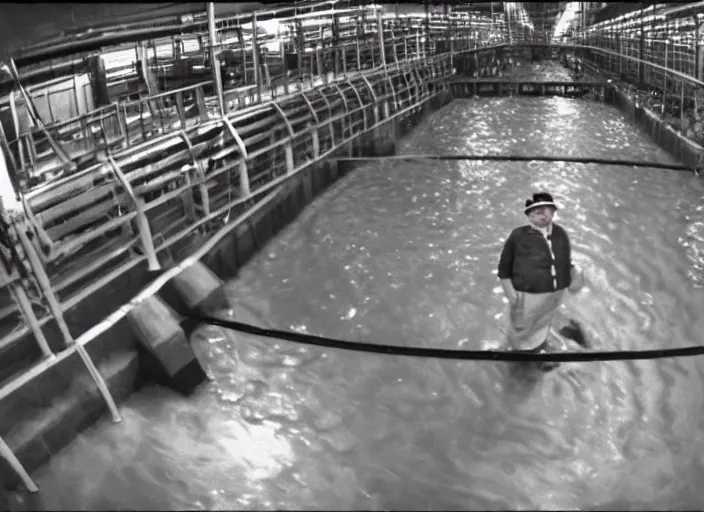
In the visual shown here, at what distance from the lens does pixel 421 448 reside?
3.87 metres

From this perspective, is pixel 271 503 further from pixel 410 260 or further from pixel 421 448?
pixel 410 260

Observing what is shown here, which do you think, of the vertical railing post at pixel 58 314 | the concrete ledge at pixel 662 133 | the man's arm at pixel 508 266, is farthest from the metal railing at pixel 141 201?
the concrete ledge at pixel 662 133

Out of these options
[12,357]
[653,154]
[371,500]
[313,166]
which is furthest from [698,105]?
[12,357]

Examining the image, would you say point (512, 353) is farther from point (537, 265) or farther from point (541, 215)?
point (541, 215)

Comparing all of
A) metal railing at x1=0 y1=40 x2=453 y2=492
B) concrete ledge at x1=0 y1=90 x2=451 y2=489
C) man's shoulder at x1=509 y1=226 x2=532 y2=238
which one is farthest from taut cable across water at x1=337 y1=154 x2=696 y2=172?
man's shoulder at x1=509 y1=226 x2=532 y2=238

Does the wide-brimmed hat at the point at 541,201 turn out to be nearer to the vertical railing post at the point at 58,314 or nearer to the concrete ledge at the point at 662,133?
the vertical railing post at the point at 58,314

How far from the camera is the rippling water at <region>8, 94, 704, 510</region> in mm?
3553

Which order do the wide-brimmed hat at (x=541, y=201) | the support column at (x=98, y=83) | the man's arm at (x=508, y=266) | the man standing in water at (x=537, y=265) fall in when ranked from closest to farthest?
the wide-brimmed hat at (x=541, y=201) < the man standing in water at (x=537, y=265) < the man's arm at (x=508, y=266) < the support column at (x=98, y=83)

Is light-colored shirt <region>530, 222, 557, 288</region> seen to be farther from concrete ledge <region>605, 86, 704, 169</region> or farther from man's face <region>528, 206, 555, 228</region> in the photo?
concrete ledge <region>605, 86, 704, 169</region>

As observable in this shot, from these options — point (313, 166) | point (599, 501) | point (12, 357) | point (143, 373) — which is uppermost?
point (313, 166)

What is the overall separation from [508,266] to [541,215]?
42 cm

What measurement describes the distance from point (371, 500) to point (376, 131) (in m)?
8.35

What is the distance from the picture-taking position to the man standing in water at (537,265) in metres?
4.38

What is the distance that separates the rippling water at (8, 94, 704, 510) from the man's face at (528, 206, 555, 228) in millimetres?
1087
